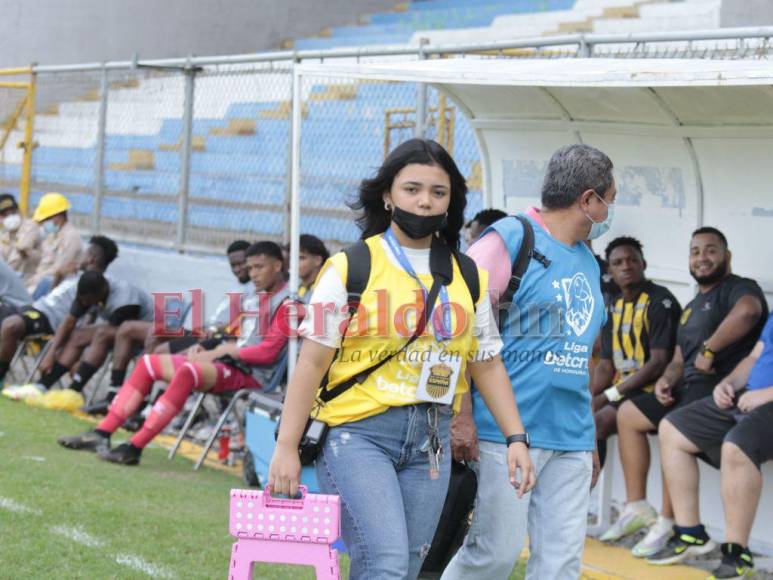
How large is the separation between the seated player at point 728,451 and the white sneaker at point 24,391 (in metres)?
5.82

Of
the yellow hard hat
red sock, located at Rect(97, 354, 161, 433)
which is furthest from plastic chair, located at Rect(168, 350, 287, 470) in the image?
the yellow hard hat

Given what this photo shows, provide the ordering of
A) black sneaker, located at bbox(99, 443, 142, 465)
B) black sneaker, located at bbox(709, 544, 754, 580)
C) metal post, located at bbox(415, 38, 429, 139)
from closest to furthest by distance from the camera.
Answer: black sneaker, located at bbox(709, 544, 754, 580), black sneaker, located at bbox(99, 443, 142, 465), metal post, located at bbox(415, 38, 429, 139)

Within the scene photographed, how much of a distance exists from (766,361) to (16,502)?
3883 mm

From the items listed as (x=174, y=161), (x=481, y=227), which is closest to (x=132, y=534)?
(x=481, y=227)

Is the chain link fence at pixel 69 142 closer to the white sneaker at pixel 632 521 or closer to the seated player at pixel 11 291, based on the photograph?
the seated player at pixel 11 291

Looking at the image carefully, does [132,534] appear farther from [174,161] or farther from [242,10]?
[242,10]

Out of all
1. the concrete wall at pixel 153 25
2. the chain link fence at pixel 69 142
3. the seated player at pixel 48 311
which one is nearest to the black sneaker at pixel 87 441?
the seated player at pixel 48 311

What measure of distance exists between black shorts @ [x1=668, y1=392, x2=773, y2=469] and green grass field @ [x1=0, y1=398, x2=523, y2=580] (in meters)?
1.18

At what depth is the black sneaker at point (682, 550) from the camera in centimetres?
682

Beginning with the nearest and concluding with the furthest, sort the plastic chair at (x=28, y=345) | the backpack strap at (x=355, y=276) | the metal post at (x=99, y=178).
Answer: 1. the backpack strap at (x=355, y=276)
2. the plastic chair at (x=28, y=345)
3. the metal post at (x=99, y=178)

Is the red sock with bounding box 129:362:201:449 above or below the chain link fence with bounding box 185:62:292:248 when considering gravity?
below

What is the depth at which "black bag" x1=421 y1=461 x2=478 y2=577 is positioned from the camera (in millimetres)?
4395

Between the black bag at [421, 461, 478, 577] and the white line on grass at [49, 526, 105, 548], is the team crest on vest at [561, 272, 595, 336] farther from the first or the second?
the white line on grass at [49, 526, 105, 548]

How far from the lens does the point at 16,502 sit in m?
7.03
